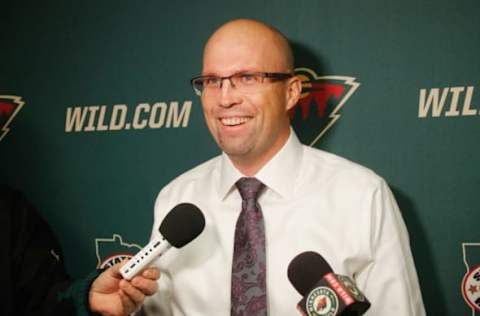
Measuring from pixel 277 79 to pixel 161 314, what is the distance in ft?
2.59

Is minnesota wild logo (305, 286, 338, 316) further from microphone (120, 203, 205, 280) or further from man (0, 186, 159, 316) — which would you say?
man (0, 186, 159, 316)

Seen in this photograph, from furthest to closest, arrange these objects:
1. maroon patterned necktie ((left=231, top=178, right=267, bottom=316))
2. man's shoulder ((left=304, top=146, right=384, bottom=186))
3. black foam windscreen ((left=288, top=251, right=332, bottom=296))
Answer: man's shoulder ((left=304, top=146, right=384, bottom=186)) < maroon patterned necktie ((left=231, top=178, right=267, bottom=316)) < black foam windscreen ((left=288, top=251, right=332, bottom=296))

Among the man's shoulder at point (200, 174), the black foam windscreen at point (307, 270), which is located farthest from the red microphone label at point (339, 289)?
the man's shoulder at point (200, 174)

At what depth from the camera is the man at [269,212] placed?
49.9 inches

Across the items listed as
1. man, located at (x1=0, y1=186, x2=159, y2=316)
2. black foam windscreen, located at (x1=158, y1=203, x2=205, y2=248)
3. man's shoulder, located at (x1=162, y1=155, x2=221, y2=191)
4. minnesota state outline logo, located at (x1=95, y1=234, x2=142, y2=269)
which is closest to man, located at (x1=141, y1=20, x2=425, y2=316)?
man's shoulder, located at (x1=162, y1=155, x2=221, y2=191)

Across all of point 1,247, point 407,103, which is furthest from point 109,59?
point 407,103

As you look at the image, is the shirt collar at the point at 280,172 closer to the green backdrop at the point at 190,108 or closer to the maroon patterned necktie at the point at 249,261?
the maroon patterned necktie at the point at 249,261

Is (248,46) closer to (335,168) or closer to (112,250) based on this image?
(335,168)

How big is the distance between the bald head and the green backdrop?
0.90ft

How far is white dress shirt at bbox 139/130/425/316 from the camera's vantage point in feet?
4.18

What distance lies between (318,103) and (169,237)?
777 mm

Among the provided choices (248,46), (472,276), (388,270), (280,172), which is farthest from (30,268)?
(472,276)

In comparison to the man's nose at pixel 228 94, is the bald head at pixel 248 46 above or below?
above

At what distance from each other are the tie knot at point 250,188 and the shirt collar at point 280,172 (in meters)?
0.02
